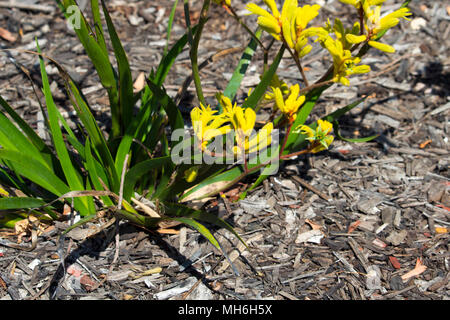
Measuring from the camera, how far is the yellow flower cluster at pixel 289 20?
5.23ft

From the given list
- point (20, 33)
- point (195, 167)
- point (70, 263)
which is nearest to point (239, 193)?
point (195, 167)

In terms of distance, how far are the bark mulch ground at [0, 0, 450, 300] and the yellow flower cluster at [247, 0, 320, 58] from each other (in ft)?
2.79

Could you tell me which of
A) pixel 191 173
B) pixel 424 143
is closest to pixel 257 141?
pixel 191 173

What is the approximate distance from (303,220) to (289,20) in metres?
0.93

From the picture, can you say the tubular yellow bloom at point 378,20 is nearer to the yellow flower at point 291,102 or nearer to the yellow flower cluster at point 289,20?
the yellow flower cluster at point 289,20

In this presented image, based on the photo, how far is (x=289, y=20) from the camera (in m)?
1.64

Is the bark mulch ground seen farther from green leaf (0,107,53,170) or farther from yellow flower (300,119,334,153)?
yellow flower (300,119,334,153)

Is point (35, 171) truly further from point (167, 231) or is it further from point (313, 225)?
point (313, 225)

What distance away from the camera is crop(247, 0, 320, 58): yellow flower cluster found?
159cm

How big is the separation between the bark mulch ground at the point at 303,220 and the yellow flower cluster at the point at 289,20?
2.79 ft

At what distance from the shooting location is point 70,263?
1.93 metres

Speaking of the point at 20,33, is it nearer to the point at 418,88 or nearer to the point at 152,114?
the point at 152,114

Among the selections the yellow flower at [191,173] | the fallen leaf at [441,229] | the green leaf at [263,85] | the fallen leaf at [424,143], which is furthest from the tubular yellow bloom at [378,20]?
the fallen leaf at [424,143]

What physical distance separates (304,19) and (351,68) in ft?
0.88
